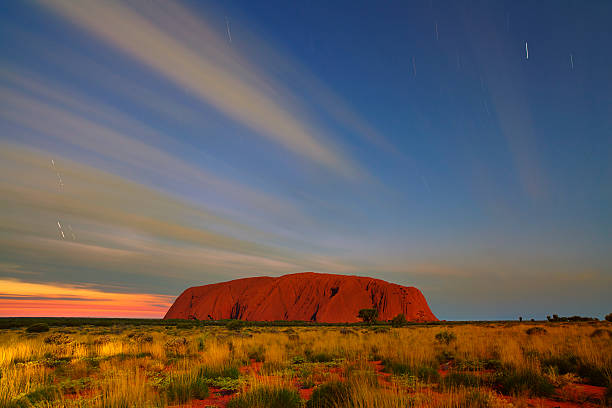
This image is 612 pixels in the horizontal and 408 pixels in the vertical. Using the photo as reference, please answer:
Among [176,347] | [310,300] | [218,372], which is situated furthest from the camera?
[310,300]

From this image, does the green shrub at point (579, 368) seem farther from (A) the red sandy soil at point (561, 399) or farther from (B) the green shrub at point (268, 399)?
(B) the green shrub at point (268, 399)

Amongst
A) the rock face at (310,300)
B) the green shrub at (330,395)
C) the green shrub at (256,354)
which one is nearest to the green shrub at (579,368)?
the green shrub at (330,395)

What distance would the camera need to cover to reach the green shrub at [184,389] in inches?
258

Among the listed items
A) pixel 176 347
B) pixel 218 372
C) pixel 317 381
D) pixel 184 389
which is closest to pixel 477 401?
pixel 317 381

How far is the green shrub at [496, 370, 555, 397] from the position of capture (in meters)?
6.58

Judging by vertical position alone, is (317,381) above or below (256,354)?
above

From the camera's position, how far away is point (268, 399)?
5602 millimetres

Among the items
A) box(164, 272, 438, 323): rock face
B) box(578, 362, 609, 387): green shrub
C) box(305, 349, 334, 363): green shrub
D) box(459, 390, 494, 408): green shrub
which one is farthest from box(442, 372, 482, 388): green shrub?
box(164, 272, 438, 323): rock face

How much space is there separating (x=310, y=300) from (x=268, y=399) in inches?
4586

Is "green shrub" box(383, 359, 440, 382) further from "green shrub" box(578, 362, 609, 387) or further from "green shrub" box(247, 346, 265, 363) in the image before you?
"green shrub" box(247, 346, 265, 363)

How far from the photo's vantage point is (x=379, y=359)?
1235 centimetres

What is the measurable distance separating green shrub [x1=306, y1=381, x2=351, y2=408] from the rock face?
104871 millimetres

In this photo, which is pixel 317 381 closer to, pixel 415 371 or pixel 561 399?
pixel 415 371

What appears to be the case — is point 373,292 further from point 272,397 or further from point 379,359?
point 272,397
